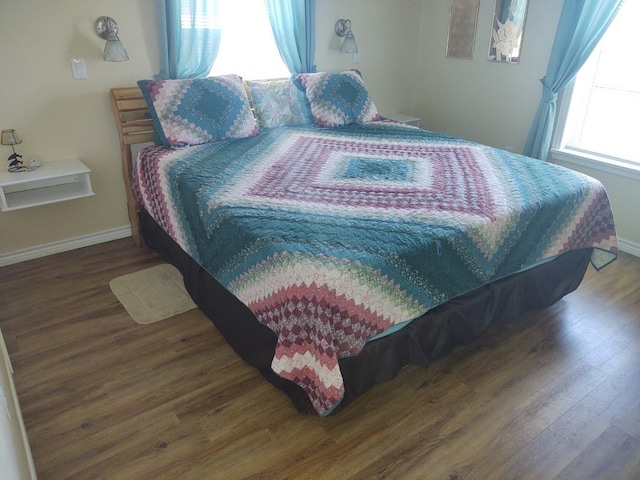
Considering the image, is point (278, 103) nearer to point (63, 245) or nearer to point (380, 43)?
point (380, 43)

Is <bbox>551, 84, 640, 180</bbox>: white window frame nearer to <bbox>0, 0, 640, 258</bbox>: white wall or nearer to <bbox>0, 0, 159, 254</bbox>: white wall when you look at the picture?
<bbox>0, 0, 640, 258</bbox>: white wall

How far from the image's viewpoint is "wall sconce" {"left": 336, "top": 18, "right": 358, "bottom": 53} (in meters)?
3.56

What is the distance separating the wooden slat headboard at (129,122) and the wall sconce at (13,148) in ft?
1.76

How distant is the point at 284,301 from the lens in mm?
1584

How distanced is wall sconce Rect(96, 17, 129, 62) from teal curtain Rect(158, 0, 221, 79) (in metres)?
0.29

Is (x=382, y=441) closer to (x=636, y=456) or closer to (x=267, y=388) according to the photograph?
(x=267, y=388)

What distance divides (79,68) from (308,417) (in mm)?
2369

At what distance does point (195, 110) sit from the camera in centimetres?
275

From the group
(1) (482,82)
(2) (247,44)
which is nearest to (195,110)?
(2) (247,44)

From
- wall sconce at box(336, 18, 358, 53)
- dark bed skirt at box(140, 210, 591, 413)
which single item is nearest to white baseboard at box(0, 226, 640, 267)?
dark bed skirt at box(140, 210, 591, 413)

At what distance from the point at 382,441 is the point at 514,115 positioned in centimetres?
289

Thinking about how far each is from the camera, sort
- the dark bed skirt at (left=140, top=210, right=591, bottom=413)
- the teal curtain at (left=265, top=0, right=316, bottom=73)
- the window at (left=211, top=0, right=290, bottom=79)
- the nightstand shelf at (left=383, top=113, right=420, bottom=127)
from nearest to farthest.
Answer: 1. the dark bed skirt at (left=140, top=210, right=591, bottom=413)
2. the window at (left=211, top=0, right=290, bottom=79)
3. the teal curtain at (left=265, top=0, right=316, bottom=73)
4. the nightstand shelf at (left=383, top=113, right=420, bottom=127)

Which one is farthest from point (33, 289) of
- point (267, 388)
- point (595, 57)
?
point (595, 57)

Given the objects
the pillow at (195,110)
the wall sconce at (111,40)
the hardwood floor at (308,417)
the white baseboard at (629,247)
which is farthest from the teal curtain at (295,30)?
the white baseboard at (629,247)
